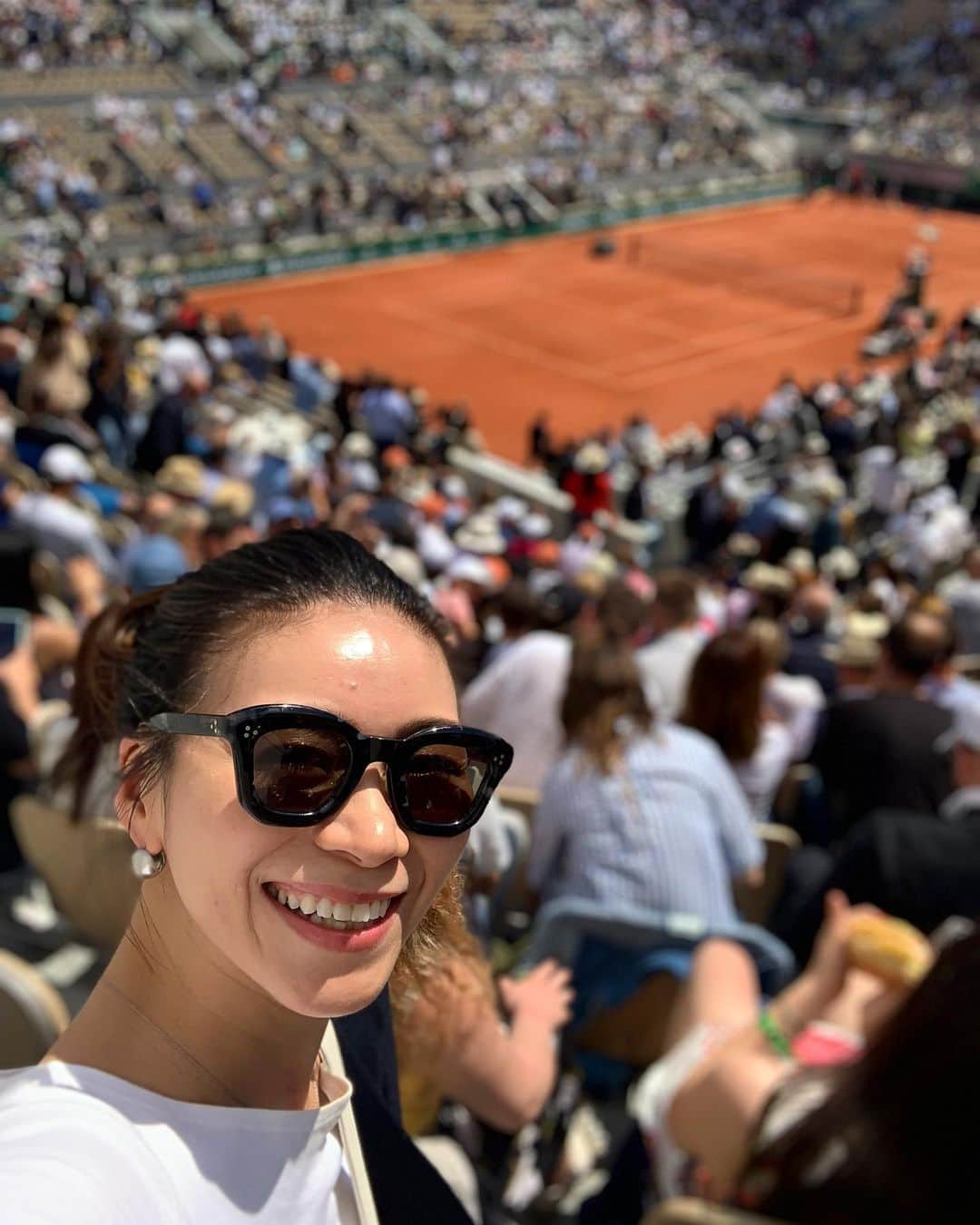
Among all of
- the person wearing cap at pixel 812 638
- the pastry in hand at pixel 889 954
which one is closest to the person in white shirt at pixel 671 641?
the person wearing cap at pixel 812 638

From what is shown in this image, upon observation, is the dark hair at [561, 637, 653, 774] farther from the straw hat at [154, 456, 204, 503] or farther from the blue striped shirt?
the straw hat at [154, 456, 204, 503]

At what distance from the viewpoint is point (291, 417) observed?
16.7 m

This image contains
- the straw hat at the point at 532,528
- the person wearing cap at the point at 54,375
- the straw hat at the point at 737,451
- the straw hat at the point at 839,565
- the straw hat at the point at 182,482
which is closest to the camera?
the straw hat at the point at 182,482

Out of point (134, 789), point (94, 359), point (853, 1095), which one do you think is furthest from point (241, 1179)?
point (94, 359)

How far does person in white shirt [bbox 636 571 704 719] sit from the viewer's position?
5449mm

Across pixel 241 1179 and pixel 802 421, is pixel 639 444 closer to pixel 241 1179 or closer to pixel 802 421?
pixel 802 421

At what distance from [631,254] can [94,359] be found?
24.2m

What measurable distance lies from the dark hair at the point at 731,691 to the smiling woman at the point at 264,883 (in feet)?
10.3

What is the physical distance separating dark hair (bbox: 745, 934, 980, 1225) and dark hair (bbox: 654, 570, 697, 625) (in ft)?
15.5

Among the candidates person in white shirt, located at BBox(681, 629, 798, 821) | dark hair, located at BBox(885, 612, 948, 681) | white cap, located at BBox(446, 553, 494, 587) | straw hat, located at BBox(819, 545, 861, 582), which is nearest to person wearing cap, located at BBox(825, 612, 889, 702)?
dark hair, located at BBox(885, 612, 948, 681)

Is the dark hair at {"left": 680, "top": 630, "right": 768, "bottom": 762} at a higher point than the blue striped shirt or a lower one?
lower

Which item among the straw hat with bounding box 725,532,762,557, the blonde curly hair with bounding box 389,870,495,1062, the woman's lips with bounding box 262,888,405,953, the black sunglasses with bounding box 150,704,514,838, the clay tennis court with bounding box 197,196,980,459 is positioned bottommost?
the clay tennis court with bounding box 197,196,980,459

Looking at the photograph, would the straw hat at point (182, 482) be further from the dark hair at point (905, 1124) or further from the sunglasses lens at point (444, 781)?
the dark hair at point (905, 1124)

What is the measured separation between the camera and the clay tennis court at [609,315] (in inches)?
902
